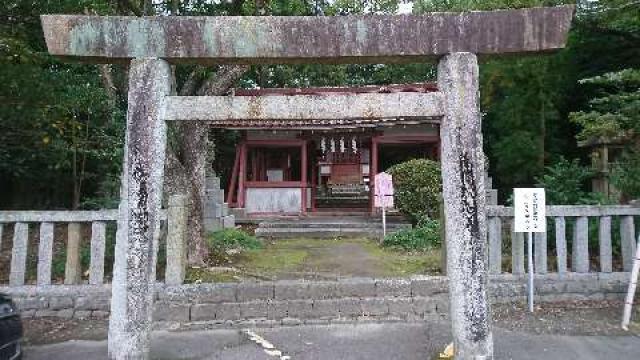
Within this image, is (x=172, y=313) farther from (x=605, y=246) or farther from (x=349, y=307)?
(x=605, y=246)

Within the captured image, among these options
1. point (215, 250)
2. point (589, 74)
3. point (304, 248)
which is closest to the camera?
point (215, 250)

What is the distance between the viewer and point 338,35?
4.55m

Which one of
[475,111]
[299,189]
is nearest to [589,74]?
[299,189]

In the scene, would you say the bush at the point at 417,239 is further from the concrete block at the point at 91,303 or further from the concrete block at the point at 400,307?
the concrete block at the point at 91,303

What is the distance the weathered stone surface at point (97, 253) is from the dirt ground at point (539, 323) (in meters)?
0.57

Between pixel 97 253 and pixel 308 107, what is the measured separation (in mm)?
3984

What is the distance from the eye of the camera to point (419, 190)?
1289 centimetres

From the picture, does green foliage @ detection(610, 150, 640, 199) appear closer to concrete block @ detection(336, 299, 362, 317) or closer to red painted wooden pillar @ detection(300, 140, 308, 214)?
concrete block @ detection(336, 299, 362, 317)

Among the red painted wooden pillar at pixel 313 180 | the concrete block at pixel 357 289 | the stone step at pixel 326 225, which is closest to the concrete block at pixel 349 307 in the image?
the concrete block at pixel 357 289

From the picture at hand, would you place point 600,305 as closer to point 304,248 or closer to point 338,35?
point 338,35

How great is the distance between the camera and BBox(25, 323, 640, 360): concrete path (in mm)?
5137

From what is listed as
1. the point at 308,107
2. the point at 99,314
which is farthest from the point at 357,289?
the point at 99,314

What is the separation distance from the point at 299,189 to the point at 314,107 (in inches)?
456

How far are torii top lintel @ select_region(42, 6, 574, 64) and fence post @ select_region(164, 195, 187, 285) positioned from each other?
2.77 m
